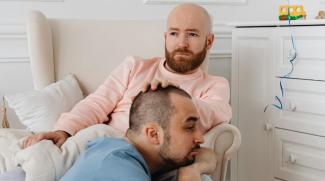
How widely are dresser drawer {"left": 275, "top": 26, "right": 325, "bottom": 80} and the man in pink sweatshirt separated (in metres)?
0.44

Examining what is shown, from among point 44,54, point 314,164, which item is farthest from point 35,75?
point 314,164

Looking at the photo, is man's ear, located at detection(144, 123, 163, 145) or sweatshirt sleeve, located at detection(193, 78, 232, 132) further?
sweatshirt sleeve, located at detection(193, 78, 232, 132)

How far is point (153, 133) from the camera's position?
1.18 meters

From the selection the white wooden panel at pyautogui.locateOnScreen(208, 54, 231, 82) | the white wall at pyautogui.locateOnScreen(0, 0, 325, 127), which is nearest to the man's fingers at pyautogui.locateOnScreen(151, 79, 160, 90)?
the white wall at pyautogui.locateOnScreen(0, 0, 325, 127)

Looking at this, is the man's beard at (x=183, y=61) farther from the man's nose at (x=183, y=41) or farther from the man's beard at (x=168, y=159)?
the man's beard at (x=168, y=159)

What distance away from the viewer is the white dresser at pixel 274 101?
2.03 metres

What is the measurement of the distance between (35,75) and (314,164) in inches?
50.0

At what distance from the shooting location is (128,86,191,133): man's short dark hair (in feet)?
3.88

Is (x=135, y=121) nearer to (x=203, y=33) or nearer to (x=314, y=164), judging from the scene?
(x=203, y=33)

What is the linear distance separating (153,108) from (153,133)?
63 millimetres

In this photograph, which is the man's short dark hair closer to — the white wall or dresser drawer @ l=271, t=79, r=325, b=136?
dresser drawer @ l=271, t=79, r=325, b=136

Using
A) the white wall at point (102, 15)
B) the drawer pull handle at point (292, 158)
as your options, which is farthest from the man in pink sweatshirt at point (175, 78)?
the white wall at point (102, 15)

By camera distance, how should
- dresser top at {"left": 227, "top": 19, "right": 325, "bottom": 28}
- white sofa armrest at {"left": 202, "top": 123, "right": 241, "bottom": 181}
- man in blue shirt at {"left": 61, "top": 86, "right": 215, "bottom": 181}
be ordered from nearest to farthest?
man in blue shirt at {"left": 61, "top": 86, "right": 215, "bottom": 181}
white sofa armrest at {"left": 202, "top": 123, "right": 241, "bottom": 181}
dresser top at {"left": 227, "top": 19, "right": 325, "bottom": 28}

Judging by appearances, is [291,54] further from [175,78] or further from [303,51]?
[175,78]
